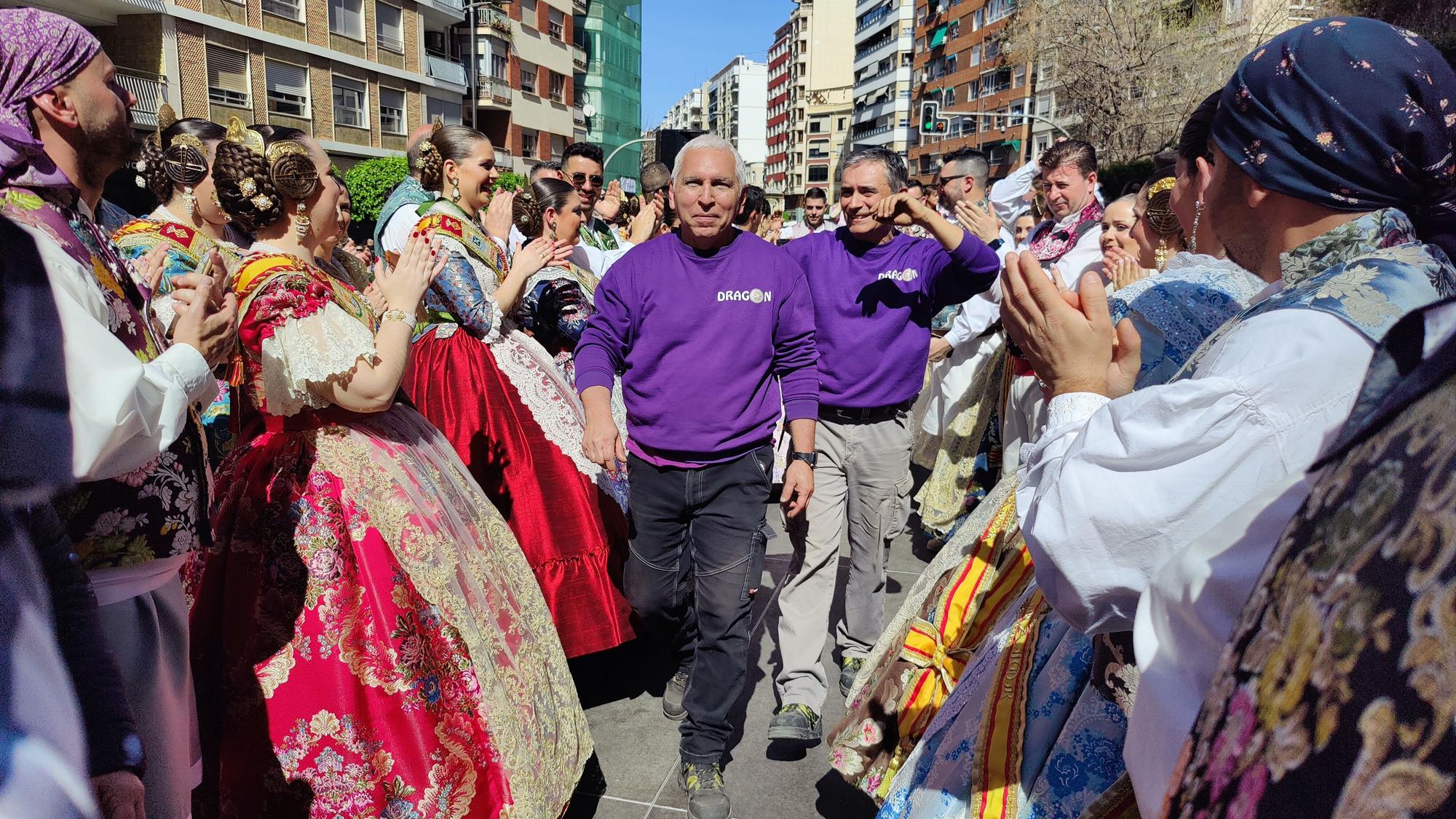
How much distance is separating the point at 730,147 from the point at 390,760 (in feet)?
7.40

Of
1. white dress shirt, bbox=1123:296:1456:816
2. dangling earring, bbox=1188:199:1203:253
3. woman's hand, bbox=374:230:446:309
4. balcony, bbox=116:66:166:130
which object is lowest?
white dress shirt, bbox=1123:296:1456:816

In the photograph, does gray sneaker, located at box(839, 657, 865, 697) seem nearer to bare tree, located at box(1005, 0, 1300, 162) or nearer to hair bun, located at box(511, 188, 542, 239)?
hair bun, located at box(511, 188, 542, 239)

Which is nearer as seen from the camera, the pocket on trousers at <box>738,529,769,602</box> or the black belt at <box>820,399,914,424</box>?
the pocket on trousers at <box>738,529,769,602</box>

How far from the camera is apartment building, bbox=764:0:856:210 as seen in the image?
8300cm

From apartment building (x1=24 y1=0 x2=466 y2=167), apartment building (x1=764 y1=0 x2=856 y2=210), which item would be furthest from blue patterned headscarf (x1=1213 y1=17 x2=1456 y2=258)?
apartment building (x1=764 y1=0 x2=856 y2=210)

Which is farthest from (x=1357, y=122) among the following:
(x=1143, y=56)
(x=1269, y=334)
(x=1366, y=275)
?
(x=1143, y=56)

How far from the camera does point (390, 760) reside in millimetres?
2311

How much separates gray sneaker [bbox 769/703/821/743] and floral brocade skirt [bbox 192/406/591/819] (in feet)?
2.96

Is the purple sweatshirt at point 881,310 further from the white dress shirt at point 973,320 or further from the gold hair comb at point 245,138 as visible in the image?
the gold hair comb at point 245,138

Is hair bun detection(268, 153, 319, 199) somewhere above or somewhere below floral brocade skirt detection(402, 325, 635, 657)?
above

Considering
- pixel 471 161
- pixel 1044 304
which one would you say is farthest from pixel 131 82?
pixel 1044 304

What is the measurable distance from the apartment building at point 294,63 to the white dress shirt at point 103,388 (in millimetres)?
19142

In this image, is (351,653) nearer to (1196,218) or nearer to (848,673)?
(848,673)

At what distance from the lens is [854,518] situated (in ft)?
12.4
